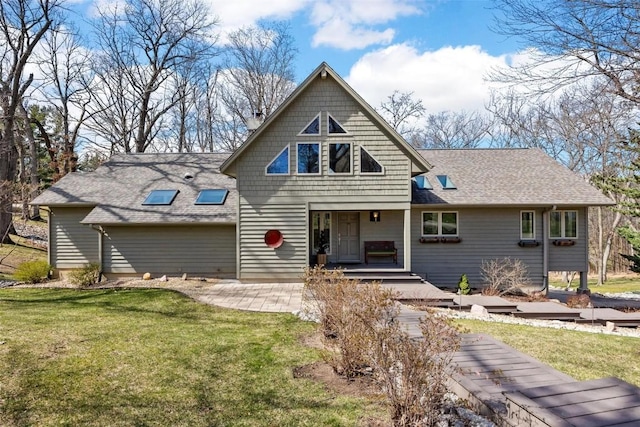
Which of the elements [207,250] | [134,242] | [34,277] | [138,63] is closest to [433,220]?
[207,250]

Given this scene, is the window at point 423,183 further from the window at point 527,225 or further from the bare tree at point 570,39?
the bare tree at point 570,39

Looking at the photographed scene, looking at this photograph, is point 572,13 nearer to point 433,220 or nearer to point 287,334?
point 287,334

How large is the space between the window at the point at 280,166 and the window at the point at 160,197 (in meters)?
4.30

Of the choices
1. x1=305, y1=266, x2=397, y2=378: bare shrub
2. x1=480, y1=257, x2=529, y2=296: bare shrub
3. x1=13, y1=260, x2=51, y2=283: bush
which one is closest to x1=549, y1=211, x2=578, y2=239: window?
x1=480, y1=257, x2=529, y2=296: bare shrub

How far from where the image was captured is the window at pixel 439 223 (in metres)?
14.4

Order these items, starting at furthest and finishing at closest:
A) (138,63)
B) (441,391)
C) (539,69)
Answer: (138,63) → (539,69) → (441,391)

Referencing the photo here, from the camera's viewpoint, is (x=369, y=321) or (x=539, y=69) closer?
(x=369, y=321)

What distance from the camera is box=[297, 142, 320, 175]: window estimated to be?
42.1ft

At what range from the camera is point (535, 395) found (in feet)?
11.4

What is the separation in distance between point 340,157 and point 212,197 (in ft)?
17.1

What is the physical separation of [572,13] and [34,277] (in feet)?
55.6

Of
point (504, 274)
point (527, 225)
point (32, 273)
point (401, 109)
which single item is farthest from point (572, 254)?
point (32, 273)

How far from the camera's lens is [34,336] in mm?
6387

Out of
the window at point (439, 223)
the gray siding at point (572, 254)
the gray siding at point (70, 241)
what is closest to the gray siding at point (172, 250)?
the gray siding at point (70, 241)
